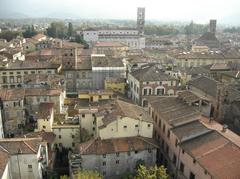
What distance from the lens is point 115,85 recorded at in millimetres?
65375

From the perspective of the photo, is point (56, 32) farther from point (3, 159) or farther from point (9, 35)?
point (3, 159)

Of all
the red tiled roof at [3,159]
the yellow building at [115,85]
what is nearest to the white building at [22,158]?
the red tiled roof at [3,159]

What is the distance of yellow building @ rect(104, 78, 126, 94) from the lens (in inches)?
2549

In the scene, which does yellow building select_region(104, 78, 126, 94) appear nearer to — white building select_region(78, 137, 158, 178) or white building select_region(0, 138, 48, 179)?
white building select_region(78, 137, 158, 178)

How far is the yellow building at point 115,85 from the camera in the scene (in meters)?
64.8

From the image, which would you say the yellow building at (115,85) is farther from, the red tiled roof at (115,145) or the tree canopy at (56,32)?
the tree canopy at (56,32)

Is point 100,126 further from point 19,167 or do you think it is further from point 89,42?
point 89,42

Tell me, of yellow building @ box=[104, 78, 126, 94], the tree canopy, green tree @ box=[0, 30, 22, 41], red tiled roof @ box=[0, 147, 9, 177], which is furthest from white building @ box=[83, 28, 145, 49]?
red tiled roof @ box=[0, 147, 9, 177]

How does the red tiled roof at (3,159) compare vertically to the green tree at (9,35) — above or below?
below

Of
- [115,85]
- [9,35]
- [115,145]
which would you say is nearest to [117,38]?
[9,35]

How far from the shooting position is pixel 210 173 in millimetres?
28625

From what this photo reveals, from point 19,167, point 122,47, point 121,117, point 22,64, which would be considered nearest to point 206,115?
point 121,117

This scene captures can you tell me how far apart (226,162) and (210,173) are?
7.34 ft

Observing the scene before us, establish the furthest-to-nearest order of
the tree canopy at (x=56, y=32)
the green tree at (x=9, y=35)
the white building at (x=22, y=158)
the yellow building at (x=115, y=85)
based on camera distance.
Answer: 1. the tree canopy at (x=56, y=32)
2. the green tree at (x=9, y=35)
3. the yellow building at (x=115, y=85)
4. the white building at (x=22, y=158)
